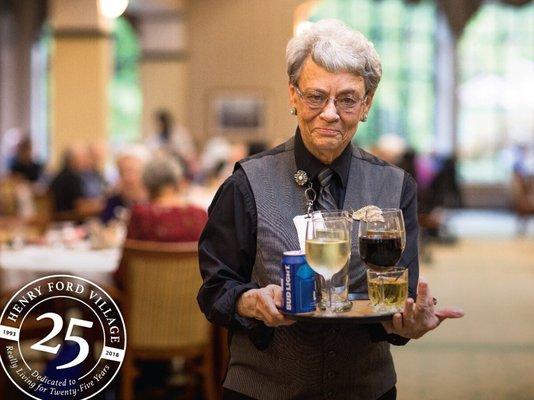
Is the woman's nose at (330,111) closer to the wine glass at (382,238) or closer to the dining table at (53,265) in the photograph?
the wine glass at (382,238)

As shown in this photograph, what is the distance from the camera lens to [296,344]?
210 centimetres

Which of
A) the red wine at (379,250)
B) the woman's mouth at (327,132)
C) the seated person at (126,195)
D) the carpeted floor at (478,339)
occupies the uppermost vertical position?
the woman's mouth at (327,132)

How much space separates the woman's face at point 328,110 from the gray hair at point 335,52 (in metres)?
0.02

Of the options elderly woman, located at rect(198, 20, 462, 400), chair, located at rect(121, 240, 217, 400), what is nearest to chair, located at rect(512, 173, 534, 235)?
chair, located at rect(121, 240, 217, 400)

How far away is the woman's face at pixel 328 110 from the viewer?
79.3 inches

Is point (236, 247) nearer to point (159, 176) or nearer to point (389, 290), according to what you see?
point (389, 290)

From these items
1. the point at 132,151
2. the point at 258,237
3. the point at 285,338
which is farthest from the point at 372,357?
the point at 132,151

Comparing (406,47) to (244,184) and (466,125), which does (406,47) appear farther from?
(244,184)

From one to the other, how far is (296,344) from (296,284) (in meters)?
0.24

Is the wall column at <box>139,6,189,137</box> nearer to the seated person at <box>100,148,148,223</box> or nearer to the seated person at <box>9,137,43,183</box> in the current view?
the seated person at <box>9,137,43,183</box>

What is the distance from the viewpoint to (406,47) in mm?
19469

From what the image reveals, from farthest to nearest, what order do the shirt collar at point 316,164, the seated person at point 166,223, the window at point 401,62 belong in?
1. the window at point 401,62
2. the seated person at point 166,223
3. the shirt collar at point 316,164

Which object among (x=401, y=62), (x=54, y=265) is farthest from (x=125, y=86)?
(x=54, y=265)

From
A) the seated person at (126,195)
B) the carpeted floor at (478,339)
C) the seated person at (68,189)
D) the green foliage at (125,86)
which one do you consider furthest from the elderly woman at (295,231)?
the green foliage at (125,86)
